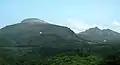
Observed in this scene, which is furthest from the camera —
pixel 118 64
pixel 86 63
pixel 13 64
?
pixel 13 64

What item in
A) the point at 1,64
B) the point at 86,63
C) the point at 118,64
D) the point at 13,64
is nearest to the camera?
the point at 118,64

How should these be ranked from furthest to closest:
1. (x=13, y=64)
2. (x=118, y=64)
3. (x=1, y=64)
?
(x=13, y=64)
(x=1, y=64)
(x=118, y=64)

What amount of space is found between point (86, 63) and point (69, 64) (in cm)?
944

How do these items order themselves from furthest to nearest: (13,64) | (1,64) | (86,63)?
1. (13,64)
2. (1,64)
3. (86,63)

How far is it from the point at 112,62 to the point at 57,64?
2618 centimetres

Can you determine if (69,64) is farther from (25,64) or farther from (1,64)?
(25,64)

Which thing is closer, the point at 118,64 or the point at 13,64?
the point at 118,64

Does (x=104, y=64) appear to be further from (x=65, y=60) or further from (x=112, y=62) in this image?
(x=65, y=60)

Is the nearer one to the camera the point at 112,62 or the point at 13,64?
the point at 112,62

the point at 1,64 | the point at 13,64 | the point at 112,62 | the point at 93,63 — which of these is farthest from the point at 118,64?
the point at 13,64

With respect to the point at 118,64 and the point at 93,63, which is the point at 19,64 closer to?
the point at 93,63

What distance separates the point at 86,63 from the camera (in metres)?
113

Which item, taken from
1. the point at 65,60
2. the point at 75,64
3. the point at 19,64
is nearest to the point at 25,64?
the point at 19,64

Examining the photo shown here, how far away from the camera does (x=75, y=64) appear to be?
107m
